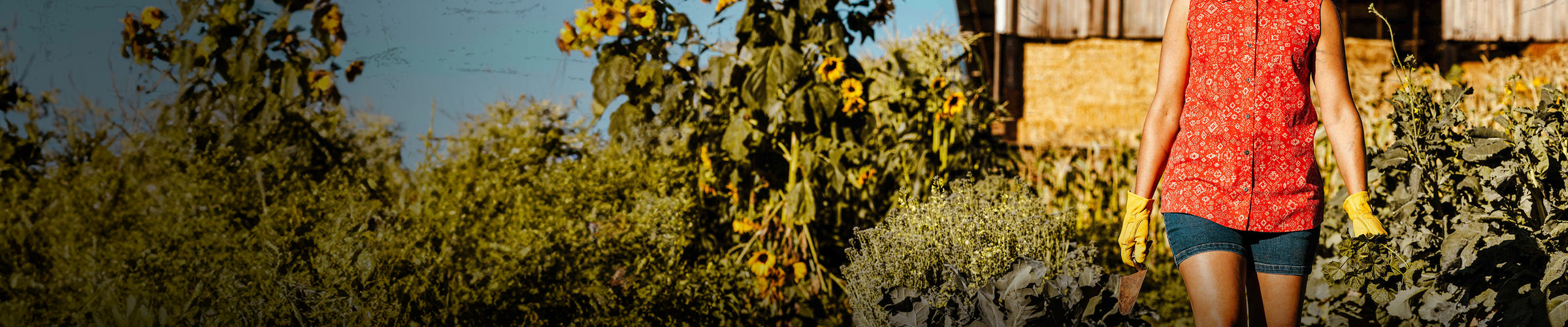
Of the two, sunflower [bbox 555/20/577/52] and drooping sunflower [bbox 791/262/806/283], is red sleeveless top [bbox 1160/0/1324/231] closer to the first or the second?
drooping sunflower [bbox 791/262/806/283]

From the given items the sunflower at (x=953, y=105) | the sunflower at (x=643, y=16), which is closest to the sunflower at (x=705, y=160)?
the sunflower at (x=643, y=16)

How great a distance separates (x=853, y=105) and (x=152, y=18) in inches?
68.6

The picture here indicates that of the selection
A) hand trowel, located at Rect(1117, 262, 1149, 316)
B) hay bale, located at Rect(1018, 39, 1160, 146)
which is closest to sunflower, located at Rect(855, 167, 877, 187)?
hand trowel, located at Rect(1117, 262, 1149, 316)

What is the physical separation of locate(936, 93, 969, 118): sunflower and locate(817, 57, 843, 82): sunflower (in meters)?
0.40

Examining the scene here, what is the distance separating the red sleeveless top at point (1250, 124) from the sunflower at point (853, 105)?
1009mm

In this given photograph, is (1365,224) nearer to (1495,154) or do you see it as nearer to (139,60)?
(1495,154)

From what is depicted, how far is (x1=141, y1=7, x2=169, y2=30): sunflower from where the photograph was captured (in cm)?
196

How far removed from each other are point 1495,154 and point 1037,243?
95 cm

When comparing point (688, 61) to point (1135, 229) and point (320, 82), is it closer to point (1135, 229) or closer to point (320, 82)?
point (320, 82)

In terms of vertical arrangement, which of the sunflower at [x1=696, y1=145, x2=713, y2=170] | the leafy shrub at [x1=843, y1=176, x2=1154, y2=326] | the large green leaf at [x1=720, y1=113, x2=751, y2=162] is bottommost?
the leafy shrub at [x1=843, y1=176, x2=1154, y2=326]

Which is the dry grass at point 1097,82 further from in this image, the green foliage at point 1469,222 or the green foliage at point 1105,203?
the green foliage at point 1469,222

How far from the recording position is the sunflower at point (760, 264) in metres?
2.49

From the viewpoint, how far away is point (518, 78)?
8.25 feet

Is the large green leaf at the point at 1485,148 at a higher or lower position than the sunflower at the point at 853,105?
lower
